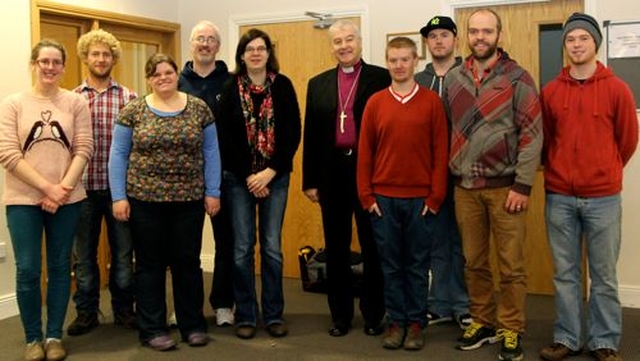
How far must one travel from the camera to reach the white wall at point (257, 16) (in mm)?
3762

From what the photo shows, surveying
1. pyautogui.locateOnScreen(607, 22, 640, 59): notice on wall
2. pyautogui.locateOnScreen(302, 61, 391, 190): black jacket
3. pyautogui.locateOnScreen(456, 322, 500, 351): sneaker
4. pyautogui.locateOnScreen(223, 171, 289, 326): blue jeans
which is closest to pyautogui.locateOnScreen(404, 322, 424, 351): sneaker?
pyautogui.locateOnScreen(456, 322, 500, 351): sneaker

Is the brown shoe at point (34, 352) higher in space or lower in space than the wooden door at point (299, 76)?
lower

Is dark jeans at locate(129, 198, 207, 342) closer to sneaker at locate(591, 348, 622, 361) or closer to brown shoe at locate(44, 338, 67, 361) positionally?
brown shoe at locate(44, 338, 67, 361)

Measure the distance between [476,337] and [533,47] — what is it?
6.00 ft

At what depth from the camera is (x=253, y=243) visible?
3.31 metres

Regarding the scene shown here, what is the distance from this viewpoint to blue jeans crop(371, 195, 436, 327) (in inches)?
119

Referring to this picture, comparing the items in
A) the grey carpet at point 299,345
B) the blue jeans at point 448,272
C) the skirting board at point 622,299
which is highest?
the blue jeans at point 448,272

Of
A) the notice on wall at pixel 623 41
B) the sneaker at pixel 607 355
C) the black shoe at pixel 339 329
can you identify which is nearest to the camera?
the sneaker at pixel 607 355

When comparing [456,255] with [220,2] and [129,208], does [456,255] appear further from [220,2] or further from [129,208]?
[220,2]

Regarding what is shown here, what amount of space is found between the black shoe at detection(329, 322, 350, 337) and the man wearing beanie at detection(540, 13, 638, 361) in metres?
0.93

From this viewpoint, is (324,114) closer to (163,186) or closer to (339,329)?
(163,186)

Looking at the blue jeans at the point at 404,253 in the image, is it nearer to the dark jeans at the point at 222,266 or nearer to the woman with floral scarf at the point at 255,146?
the woman with floral scarf at the point at 255,146

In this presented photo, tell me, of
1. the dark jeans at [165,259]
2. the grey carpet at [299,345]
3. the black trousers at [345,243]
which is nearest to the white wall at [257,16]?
the grey carpet at [299,345]

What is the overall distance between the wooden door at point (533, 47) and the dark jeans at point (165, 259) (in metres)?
2.04
